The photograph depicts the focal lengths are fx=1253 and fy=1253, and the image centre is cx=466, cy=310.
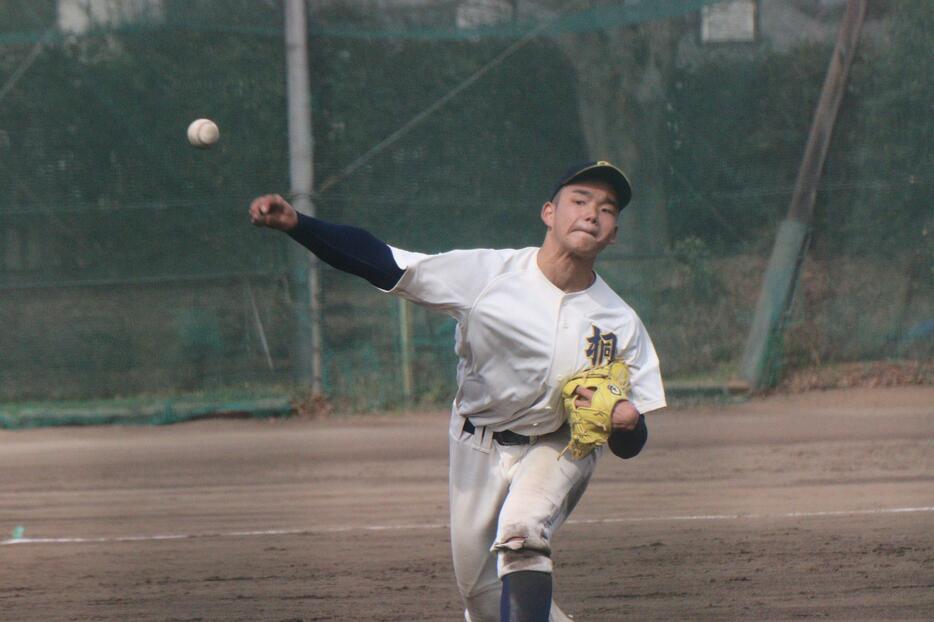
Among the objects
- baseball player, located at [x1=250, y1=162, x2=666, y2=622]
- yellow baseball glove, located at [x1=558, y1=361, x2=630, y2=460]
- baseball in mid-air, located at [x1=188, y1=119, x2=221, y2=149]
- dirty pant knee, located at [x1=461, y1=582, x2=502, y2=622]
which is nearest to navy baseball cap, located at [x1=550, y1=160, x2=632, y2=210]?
baseball player, located at [x1=250, y1=162, x2=666, y2=622]

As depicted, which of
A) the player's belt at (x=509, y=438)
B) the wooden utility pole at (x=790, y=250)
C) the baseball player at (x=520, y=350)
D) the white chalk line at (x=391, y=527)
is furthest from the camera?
the wooden utility pole at (x=790, y=250)

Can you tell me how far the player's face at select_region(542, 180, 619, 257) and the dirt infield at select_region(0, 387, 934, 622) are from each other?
1.59 meters

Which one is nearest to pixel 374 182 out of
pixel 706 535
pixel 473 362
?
pixel 706 535

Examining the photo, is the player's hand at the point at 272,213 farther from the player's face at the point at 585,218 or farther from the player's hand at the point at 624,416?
the player's hand at the point at 624,416

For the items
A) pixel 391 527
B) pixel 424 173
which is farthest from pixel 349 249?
pixel 424 173

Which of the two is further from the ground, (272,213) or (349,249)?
(272,213)

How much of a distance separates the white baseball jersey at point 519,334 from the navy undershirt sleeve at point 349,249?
0.04 meters

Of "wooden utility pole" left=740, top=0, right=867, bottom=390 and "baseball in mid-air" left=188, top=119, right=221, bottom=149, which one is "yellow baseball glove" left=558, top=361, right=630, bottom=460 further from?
"wooden utility pole" left=740, top=0, right=867, bottom=390

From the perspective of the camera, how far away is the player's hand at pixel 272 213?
330 centimetres

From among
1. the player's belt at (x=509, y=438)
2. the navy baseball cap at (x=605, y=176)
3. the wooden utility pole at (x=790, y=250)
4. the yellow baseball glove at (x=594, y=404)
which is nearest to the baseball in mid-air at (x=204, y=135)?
the navy baseball cap at (x=605, y=176)

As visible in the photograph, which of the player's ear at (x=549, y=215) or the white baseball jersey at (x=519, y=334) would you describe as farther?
the player's ear at (x=549, y=215)

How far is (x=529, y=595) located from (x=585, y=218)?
1080 millimetres

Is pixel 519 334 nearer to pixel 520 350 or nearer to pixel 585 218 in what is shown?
pixel 520 350

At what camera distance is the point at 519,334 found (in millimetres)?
3600
